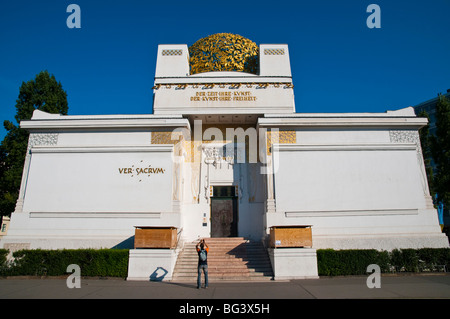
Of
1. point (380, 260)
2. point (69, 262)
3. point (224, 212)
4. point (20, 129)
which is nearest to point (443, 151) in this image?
point (380, 260)

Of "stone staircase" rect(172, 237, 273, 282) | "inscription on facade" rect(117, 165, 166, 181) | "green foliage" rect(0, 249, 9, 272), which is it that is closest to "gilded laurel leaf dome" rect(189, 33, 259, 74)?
"inscription on facade" rect(117, 165, 166, 181)

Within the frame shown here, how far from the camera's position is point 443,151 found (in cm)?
2214

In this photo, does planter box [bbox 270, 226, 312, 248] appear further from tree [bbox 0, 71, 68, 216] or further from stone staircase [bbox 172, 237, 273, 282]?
tree [bbox 0, 71, 68, 216]

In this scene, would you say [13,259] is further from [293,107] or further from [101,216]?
[293,107]

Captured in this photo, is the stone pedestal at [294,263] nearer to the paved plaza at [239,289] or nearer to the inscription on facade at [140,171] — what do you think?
the paved plaza at [239,289]

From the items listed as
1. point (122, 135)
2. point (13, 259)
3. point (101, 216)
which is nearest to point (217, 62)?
point (122, 135)

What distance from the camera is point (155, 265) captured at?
1157 centimetres

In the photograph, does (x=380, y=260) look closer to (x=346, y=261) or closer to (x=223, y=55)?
(x=346, y=261)

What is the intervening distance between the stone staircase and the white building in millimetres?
1102

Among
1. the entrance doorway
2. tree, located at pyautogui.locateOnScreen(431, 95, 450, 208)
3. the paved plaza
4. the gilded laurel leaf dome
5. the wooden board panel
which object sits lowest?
the paved plaza

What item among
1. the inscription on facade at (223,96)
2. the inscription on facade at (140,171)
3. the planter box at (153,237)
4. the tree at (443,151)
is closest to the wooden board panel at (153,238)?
the planter box at (153,237)

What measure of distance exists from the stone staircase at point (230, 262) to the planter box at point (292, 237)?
4.47 ft

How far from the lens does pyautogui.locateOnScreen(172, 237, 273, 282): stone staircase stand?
11673mm
